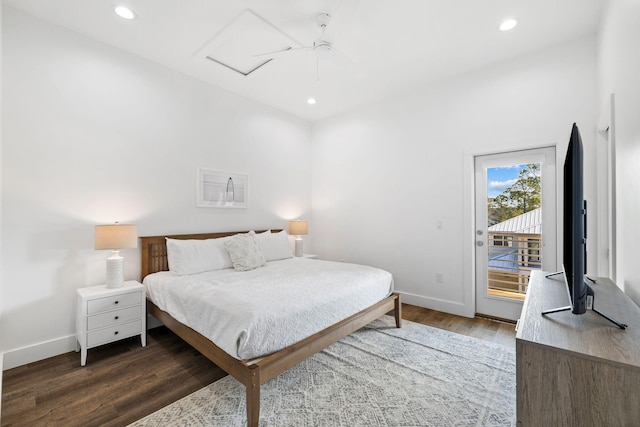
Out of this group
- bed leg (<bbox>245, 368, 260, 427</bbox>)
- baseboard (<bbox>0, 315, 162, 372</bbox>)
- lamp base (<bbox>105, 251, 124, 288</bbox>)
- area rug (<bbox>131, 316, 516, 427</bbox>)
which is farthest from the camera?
lamp base (<bbox>105, 251, 124, 288</bbox>)

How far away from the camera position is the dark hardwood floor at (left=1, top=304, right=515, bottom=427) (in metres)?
1.87

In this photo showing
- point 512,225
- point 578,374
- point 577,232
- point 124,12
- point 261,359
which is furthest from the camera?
point 512,225

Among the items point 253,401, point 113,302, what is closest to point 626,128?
point 253,401

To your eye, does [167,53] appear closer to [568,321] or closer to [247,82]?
[247,82]

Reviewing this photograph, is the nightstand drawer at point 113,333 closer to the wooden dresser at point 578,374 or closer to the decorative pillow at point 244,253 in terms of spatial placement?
the decorative pillow at point 244,253

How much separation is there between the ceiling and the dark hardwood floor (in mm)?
2886

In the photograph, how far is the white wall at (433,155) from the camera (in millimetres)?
2977

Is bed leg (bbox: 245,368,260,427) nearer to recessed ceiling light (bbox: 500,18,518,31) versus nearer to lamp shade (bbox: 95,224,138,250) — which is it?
lamp shade (bbox: 95,224,138,250)

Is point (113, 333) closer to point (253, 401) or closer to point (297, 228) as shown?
point (253, 401)

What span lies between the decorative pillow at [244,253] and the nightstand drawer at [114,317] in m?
0.99

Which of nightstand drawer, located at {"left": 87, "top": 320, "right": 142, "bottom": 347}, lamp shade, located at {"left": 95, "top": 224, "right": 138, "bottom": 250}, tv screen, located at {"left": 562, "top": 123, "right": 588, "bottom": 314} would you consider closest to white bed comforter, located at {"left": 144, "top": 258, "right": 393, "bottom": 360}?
nightstand drawer, located at {"left": 87, "top": 320, "right": 142, "bottom": 347}

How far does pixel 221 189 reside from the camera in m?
3.92

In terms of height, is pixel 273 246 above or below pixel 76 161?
below

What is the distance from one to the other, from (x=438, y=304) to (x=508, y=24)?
303cm
